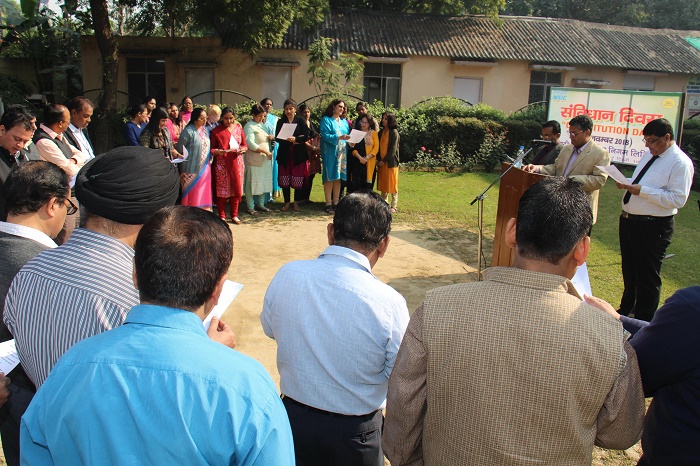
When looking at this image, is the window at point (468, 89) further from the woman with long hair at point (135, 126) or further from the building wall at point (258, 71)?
the woman with long hair at point (135, 126)

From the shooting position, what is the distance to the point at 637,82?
88.4ft

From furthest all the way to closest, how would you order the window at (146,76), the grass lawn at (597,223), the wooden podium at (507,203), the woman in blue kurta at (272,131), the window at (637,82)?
1. the window at (637,82)
2. the window at (146,76)
3. the woman in blue kurta at (272,131)
4. the grass lawn at (597,223)
5. the wooden podium at (507,203)

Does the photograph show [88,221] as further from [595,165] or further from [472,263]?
[472,263]

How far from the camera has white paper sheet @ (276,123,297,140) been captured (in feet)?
31.1

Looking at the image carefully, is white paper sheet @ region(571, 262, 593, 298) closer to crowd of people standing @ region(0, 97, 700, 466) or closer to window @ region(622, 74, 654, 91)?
crowd of people standing @ region(0, 97, 700, 466)

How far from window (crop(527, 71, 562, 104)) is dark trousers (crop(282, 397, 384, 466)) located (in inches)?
1022

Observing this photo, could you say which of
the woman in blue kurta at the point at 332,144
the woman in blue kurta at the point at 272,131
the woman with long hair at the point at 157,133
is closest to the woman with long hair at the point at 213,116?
the woman in blue kurta at the point at 272,131

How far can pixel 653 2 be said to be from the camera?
132 feet

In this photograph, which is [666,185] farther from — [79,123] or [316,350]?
[79,123]

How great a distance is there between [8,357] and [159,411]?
122cm

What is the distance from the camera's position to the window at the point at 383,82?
24.7 metres

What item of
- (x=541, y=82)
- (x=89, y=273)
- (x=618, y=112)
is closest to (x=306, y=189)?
(x=618, y=112)

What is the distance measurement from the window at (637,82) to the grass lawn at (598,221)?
15.2 metres

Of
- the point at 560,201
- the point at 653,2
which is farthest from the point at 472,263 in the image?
→ the point at 653,2
